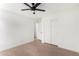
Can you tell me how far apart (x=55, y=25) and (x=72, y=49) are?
1.29m

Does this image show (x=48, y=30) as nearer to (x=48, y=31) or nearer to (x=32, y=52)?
(x=48, y=31)

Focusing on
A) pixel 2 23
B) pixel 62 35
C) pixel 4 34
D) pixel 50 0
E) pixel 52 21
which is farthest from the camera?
pixel 52 21

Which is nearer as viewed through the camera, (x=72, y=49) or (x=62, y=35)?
(x=72, y=49)

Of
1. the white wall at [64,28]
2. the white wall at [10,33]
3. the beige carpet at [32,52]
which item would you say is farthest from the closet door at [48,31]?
the white wall at [10,33]

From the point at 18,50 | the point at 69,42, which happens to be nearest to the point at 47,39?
the point at 69,42

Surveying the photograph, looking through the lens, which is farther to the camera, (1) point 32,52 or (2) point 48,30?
(2) point 48,30

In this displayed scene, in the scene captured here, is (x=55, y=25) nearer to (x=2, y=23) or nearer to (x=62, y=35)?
(x=62, y=35)

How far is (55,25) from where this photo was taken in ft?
12.8

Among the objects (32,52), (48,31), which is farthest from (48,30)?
(32,52)

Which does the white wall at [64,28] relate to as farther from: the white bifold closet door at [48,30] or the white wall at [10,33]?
the white wall at [10,33]

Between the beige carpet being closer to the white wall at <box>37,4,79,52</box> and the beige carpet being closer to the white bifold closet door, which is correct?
the white wall at <box>37,4,79,52</box>

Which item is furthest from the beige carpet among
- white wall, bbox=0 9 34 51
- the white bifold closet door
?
the white bifold closet door

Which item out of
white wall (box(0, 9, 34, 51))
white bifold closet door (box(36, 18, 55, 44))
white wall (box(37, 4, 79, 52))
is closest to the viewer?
white wall (box(0, 9, 34, 51))

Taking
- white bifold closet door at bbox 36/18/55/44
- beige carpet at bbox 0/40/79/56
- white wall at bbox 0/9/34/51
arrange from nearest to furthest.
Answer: white wall at bbox 0/9/34/51 → beige carpet at bbox 0/40/79/56 → white bifold closet door at bbox 36/18/55/44
